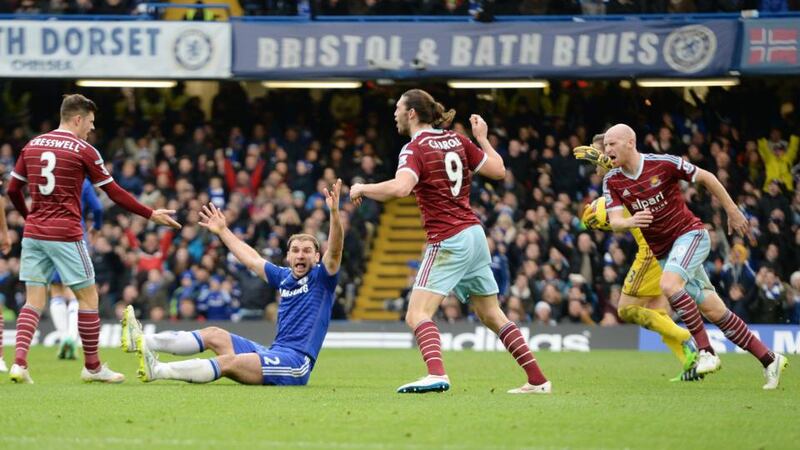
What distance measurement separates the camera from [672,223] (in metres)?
12.9

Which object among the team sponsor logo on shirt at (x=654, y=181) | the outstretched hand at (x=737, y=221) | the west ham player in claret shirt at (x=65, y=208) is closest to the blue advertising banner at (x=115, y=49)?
the west ham player in claret shirt at (x=65, y=208)

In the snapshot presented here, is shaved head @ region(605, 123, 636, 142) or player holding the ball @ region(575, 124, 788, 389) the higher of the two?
shaved head @ region(605, 123, 636, 142)

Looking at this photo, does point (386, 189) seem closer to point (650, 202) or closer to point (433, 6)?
point (650, 202)

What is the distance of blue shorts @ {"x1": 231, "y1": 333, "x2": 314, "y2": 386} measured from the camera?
465 inches

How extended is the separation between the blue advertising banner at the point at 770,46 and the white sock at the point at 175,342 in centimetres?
1508

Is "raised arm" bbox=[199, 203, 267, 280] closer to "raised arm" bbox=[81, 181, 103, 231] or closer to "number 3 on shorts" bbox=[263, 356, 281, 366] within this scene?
"number 3 on shorts" bbox=[263, 356, 281, 366]

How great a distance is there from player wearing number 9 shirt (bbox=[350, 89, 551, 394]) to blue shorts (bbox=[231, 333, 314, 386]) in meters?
1.16

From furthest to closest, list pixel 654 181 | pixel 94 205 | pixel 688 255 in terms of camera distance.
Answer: pixel 94 205 → pixel 654 181 → pixel 688 255

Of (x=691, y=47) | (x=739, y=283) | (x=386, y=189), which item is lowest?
(x=739, y=283)

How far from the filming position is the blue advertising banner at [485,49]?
954 inches

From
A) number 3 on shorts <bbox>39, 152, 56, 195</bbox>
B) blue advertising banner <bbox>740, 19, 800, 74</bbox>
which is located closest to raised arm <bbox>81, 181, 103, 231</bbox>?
number 3 on shorts <bbox>39, 152, 56, 195</bbox>

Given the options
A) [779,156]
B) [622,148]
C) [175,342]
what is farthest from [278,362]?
[779,156]

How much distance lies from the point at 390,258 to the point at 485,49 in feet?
15.4

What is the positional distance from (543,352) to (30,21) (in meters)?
11.5
